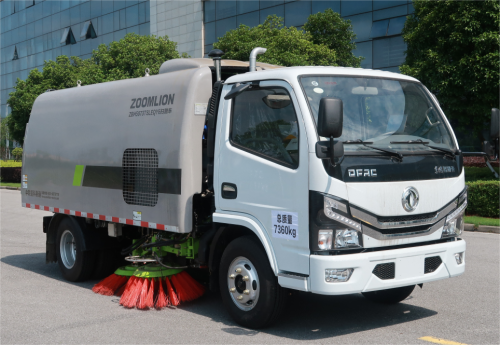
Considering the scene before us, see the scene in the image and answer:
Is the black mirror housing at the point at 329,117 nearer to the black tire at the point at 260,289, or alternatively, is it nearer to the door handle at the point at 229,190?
the door handle at the point at 229,190

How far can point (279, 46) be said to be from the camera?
21.5m

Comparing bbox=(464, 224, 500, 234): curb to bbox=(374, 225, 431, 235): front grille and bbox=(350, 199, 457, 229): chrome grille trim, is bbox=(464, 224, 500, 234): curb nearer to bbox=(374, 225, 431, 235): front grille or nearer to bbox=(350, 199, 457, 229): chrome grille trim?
bbox=(350, 199, 457, 229): chrome grille trim

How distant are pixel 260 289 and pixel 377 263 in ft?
3.61

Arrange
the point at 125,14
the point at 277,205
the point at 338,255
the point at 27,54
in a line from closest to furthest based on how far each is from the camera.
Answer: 1. the point at 338,255
2. the point at 277,205
3. the point at 125,14
4. the point at 27,54

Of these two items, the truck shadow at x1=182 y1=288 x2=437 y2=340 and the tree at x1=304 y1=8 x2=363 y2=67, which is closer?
the truck shadow at x1=182 y1=288 x2=437 y2=340

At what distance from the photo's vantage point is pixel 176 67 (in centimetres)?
688

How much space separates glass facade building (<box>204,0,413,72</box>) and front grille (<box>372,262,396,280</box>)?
78.3ft

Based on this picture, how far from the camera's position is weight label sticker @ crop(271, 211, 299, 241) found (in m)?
5.15

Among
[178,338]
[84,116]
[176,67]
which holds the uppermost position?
[176,67]

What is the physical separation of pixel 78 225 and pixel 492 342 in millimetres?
5281

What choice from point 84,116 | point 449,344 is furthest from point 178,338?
point 84,116

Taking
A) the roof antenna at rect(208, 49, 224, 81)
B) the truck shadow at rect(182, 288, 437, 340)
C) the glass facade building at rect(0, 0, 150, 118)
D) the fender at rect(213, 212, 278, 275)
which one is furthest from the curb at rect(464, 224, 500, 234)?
the glass facade building at rect(0, 0, 150, 118)

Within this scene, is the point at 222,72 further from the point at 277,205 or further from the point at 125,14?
the point at 125,14

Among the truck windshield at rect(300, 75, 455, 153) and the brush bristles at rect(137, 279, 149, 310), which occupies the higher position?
the truck windshield at rect(300, 75, 455, 153)
